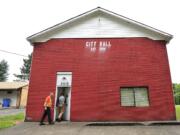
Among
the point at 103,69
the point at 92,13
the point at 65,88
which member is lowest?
the point at 65,88

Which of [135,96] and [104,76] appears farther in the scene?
[104,76]

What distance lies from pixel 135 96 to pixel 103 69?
9.22ft

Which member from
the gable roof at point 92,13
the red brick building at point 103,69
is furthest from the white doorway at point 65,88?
the gable roof at point 92,13

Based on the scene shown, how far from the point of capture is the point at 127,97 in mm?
12648

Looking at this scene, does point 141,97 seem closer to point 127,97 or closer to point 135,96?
point 135,96

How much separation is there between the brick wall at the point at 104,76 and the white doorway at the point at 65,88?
282 mm

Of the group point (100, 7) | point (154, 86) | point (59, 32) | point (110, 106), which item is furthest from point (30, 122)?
point (100, 7)

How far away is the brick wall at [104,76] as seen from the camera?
12.4 m

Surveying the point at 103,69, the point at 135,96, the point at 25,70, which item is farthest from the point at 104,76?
the point at 25,70

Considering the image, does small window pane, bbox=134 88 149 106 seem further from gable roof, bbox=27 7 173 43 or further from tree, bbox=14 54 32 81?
tree, bbox=14 54 32 81

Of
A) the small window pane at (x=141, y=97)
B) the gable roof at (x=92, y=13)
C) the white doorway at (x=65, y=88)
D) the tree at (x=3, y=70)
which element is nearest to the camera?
the small window pane at (x=141, y=97)

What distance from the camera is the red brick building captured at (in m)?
12.4

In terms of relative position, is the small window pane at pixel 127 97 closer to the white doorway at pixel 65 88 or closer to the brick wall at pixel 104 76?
the brick wall at pixel 104 76

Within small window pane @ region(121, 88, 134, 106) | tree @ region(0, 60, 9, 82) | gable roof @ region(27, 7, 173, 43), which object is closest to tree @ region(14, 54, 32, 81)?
tree @ region(0, 60, 9, 82)
